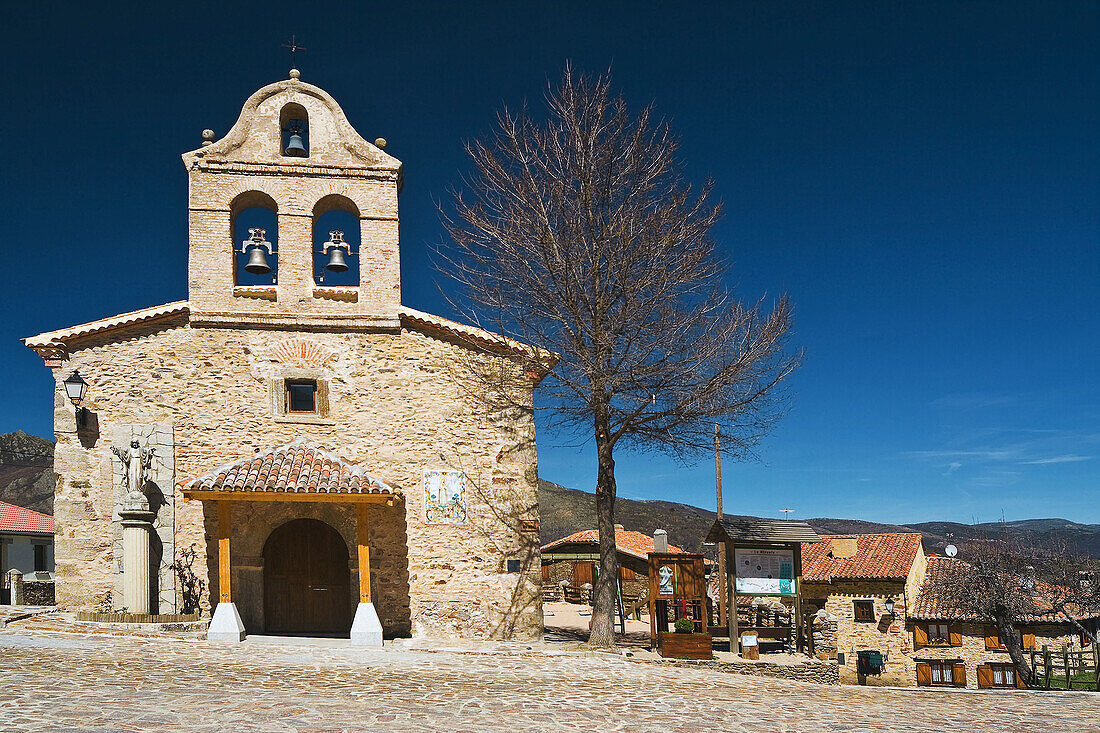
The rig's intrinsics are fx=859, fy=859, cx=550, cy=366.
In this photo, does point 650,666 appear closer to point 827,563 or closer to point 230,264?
point 230,264

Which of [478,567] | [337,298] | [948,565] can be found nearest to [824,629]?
[948,565]

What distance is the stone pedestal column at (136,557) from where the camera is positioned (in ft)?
44.4

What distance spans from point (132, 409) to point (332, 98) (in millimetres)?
6500

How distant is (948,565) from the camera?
37000 mm

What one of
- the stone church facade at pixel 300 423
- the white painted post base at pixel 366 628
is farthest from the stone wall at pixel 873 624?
the white painted post base at pixel 366 628

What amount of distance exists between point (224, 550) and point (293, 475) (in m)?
1.49

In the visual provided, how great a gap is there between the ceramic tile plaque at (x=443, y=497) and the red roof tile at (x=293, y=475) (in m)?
1.13

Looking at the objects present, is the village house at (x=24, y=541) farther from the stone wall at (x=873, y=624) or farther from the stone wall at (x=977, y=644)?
the stone wall at (x=977, y=644)

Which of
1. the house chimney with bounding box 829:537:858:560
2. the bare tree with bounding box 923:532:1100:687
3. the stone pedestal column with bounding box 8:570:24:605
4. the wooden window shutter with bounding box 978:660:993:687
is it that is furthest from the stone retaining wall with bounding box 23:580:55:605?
the house chimney with bounding box 829:537:858:560

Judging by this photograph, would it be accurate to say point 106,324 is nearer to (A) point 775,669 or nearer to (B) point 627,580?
(A) point 775,669

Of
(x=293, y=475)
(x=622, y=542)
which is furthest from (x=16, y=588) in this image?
(x=622, y=542)

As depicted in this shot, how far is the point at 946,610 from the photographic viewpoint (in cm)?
3109

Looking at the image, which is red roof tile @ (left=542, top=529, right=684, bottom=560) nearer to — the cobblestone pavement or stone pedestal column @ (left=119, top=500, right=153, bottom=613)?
the cobblestone pavement

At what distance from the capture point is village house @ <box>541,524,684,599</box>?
29.7 m
